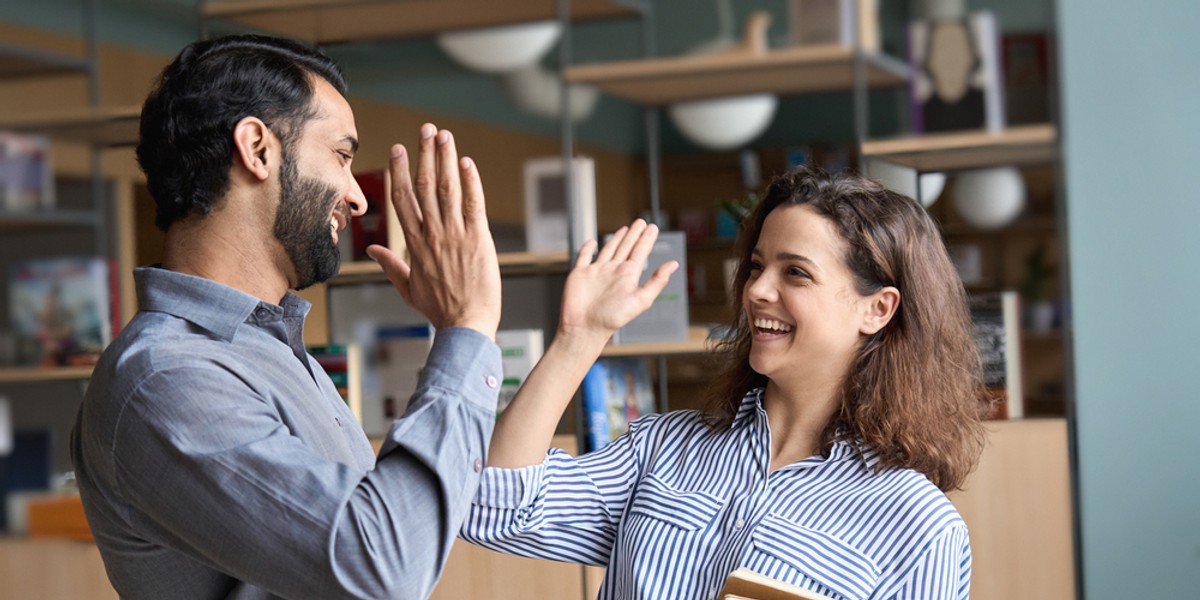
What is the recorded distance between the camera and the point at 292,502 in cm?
102

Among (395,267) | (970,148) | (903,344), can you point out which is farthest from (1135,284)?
(395,267)

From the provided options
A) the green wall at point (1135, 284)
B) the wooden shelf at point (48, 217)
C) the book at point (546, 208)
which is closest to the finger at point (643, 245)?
the book at point (546, 208)

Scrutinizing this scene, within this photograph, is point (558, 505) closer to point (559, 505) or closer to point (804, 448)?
point (559, 505)

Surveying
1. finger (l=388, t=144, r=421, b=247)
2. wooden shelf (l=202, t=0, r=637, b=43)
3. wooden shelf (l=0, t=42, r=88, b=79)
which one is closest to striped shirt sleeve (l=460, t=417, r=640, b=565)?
finger (l=388, t=144, r=421, b=247)

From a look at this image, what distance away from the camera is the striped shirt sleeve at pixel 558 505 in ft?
4.69

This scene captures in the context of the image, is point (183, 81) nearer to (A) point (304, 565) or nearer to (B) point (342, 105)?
(B) point (342, 105)

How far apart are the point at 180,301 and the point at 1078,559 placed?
8.19 feet

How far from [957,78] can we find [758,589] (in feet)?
8.47

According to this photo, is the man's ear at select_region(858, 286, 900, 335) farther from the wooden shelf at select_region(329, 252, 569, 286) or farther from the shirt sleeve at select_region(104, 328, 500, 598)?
the wooden shelf at select_region(329, 252, 569, 286)

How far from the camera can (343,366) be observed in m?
3.08

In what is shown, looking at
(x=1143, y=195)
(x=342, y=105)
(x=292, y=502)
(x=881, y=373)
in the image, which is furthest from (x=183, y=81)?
(x=1143, y=195)

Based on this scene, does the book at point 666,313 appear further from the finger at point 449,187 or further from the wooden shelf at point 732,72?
the finger at point 449,187

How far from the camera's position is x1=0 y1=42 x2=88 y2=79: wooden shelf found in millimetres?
3472

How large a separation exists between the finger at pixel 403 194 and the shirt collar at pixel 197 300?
199 mm
